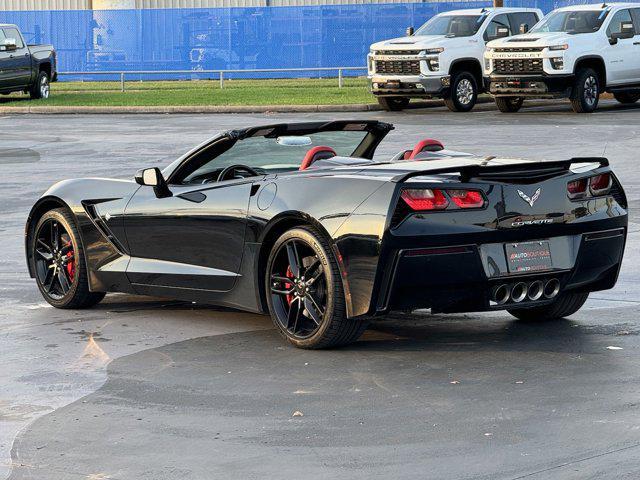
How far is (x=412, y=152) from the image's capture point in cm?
920

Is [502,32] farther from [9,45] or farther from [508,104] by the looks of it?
[9,45]

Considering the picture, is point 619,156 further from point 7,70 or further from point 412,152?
point 7,70

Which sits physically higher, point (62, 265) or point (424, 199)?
point (424, 199)

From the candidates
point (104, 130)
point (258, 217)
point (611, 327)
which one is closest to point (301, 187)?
point (258, 217)

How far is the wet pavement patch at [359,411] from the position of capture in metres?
5.81

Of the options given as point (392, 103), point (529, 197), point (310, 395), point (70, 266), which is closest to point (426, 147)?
point (529, 197)

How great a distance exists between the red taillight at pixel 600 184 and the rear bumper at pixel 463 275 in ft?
0.92

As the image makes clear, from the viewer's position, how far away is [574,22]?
96.0ft

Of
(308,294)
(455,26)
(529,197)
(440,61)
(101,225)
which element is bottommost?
(440,61)

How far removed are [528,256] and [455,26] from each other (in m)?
24.0

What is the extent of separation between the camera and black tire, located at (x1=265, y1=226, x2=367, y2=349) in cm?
783

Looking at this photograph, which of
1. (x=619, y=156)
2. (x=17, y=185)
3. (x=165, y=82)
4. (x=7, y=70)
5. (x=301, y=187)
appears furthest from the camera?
(x=165, y=82)

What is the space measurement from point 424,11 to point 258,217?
38.7 meters

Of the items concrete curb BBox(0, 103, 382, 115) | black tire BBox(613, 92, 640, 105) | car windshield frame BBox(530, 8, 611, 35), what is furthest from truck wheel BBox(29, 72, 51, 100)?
black tire BBox(613, 92, 640, 105)
